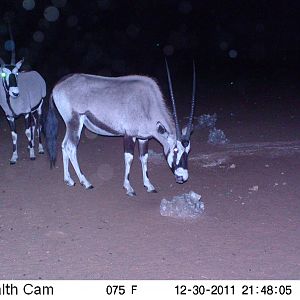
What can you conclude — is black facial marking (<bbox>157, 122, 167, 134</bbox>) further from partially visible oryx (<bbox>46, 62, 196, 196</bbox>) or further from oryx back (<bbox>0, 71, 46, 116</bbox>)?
oryx back (<bbox>0, 71, 46, 116</bbox>)

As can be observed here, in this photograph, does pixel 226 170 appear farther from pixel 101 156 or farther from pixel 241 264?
pixel 241 264

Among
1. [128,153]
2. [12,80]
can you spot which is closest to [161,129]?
[128,153]

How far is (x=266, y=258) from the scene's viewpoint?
621cm

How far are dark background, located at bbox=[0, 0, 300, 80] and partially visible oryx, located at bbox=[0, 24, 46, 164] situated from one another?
17926 mm

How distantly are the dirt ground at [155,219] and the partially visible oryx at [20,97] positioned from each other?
63 centimetres

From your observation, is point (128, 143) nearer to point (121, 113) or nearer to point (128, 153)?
point (128, 153)

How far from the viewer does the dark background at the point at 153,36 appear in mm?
33562

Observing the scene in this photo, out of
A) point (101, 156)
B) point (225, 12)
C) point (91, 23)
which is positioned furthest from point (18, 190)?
point (225, 12)

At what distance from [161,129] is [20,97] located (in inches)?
164

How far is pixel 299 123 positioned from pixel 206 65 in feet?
67.3

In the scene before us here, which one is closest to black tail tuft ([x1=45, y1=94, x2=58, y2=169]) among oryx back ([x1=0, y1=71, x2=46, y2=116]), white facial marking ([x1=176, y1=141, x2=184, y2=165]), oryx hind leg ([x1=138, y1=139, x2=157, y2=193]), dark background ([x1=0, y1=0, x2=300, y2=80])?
oryx back ([x1=0, y1=71, x2=46, y2=116])

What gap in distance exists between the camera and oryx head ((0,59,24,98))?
34.8 ft

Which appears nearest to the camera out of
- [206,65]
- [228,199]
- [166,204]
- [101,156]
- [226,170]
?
[166,204]

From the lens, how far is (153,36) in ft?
145
